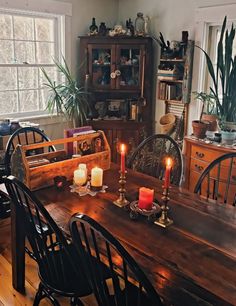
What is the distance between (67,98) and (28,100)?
473 mm

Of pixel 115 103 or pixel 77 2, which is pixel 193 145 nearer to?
pixel 115 103

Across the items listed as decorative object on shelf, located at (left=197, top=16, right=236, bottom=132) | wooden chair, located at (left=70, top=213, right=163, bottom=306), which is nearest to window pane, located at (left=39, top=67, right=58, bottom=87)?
decorative object on shelf, located at (left=197, top=16, right=236, bottom=132)

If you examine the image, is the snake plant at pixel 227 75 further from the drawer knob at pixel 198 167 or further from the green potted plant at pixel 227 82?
the drawer knob at pixel 198 167

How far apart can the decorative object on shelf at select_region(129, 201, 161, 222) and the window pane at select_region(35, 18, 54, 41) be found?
115 inches

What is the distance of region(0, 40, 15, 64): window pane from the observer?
148 inches

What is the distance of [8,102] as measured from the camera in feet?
12.9

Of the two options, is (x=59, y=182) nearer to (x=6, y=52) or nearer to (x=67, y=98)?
(x=67, y=98)

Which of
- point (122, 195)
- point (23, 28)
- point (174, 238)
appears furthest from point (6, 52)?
point (174, 238)

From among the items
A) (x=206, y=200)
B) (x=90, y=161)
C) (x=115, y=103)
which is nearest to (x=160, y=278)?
(x=206, y=200)

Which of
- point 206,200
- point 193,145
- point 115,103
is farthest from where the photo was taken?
point 115,103

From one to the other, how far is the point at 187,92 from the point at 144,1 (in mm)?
1352

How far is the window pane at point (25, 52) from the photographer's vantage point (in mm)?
3916

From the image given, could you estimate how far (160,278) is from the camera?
4.17 ft

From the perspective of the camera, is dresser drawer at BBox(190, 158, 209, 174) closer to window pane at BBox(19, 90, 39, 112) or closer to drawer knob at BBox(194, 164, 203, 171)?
drawer knob at BBox(194, 164, 203, 171)
